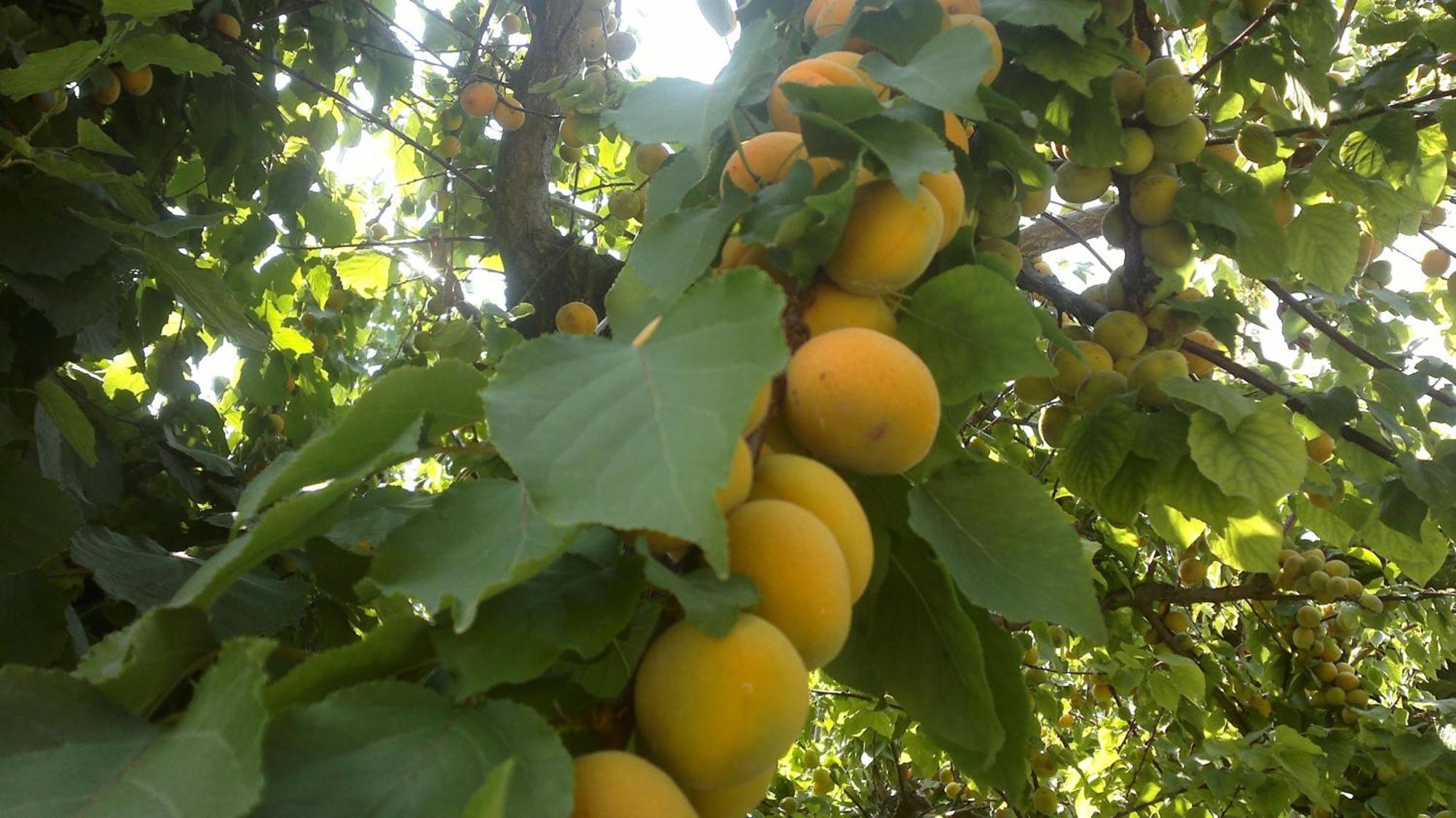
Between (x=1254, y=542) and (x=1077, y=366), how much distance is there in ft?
1.22

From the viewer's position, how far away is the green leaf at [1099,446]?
128 centimetres

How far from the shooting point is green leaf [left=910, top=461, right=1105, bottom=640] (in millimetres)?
666

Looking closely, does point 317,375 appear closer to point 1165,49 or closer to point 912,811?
point 1165,49

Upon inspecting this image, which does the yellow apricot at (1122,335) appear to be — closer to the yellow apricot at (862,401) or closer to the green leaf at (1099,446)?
the green leaf at (1099,446)

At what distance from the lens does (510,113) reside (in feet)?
9.64

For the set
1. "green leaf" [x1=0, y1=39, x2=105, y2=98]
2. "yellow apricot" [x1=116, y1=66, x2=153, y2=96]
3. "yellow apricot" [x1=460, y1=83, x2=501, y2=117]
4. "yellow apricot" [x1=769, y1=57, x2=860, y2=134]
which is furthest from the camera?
"yellow apricot" [x1=460, y1=83, x2=501, y2=117]

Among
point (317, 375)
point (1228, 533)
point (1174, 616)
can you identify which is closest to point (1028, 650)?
point (1174, 616)

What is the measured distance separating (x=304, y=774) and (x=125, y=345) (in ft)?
7.45

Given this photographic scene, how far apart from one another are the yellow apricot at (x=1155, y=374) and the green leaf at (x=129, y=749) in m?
1.21

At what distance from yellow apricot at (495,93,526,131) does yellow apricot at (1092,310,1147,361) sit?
201 cm

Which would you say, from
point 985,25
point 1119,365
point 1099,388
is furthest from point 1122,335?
point 985,25

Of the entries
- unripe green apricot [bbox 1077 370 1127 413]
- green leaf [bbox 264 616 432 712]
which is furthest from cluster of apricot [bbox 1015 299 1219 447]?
green leaf [bbox 264 616 432 712]

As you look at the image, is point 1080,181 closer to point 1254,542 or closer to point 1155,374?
point 1155,374

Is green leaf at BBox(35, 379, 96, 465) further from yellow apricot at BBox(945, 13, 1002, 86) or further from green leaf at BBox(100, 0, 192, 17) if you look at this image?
yellow apricot at BBox(945, 13, 1002, 86)
